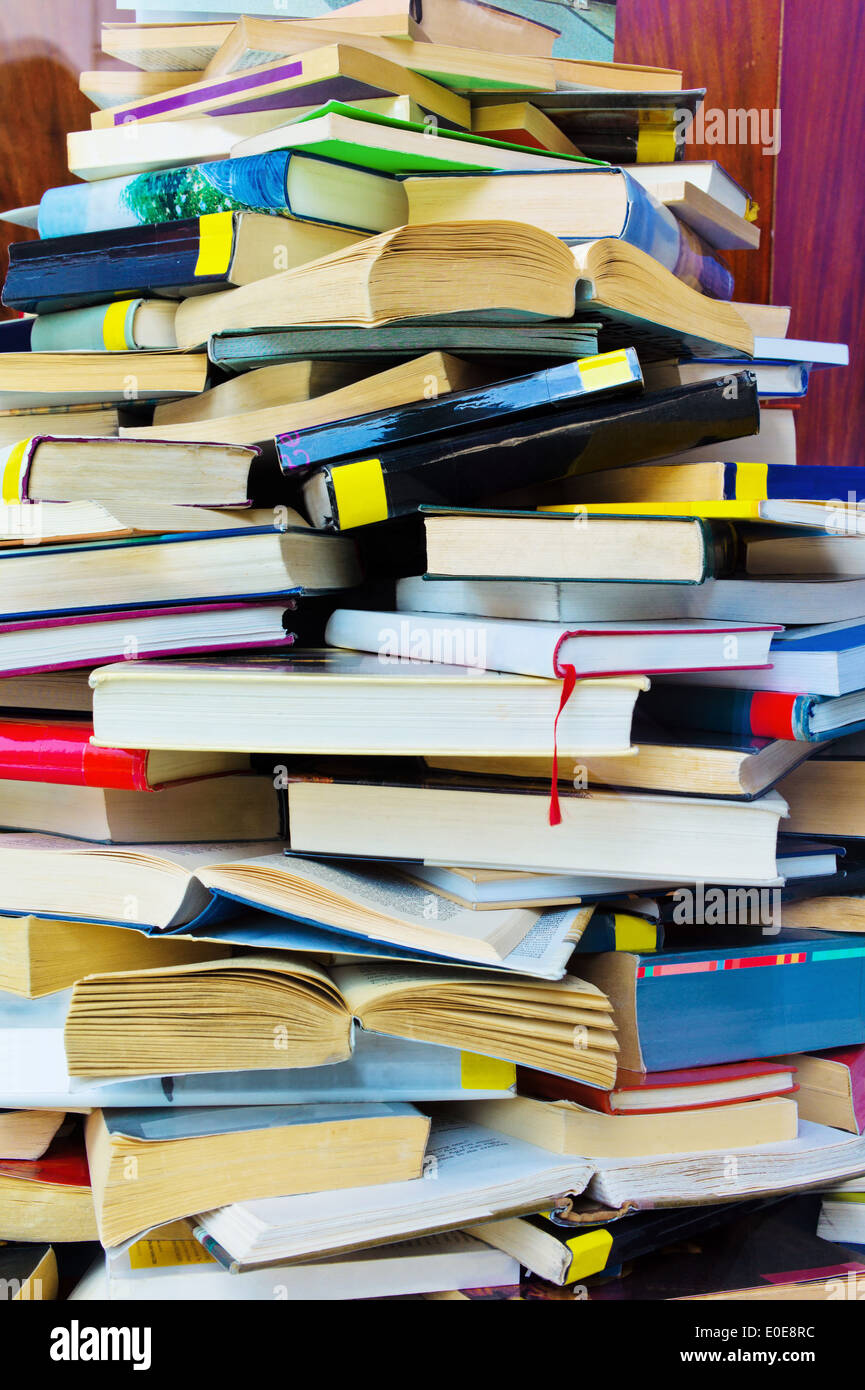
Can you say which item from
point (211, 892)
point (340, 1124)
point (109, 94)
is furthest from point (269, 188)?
point (340, 1124)

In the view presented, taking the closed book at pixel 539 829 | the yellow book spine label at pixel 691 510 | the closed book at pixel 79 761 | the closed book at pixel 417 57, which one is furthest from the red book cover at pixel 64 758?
the closed book at pixel 417 57

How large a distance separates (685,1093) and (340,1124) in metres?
0.22

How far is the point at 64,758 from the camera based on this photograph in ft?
2.46

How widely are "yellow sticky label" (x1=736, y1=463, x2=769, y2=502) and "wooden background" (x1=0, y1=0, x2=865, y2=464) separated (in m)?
0.52

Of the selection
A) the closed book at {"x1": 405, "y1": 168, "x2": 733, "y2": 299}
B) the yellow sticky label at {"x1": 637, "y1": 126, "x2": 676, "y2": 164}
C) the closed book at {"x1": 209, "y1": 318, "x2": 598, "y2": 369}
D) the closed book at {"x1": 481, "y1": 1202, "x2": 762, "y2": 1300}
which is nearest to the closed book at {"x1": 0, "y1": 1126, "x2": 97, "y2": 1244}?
the closed book at {"x1": 481, "y1": 1202, "x2": 762, "y2": 1300}

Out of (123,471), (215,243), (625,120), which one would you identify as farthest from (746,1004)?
(625,120)

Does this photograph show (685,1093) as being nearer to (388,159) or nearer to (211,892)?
(211,892)

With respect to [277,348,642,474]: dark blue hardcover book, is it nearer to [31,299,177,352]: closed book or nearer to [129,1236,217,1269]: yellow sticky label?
[31,299,177,352]: closed book

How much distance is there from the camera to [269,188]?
2.51 feet

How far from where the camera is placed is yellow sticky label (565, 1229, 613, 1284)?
672mm

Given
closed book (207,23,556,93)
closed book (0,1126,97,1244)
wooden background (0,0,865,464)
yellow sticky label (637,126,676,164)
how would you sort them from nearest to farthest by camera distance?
closed book (0,1126,97,1244)
closed book (207,23,556,93)
yellow sticky label (637,126,676,164)
wooden background (0,0,865,464)

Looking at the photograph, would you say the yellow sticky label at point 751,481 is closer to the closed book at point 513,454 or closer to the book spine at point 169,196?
the closed book at point 513,454

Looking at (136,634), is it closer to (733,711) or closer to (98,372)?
(98,372)

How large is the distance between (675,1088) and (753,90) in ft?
3.21
